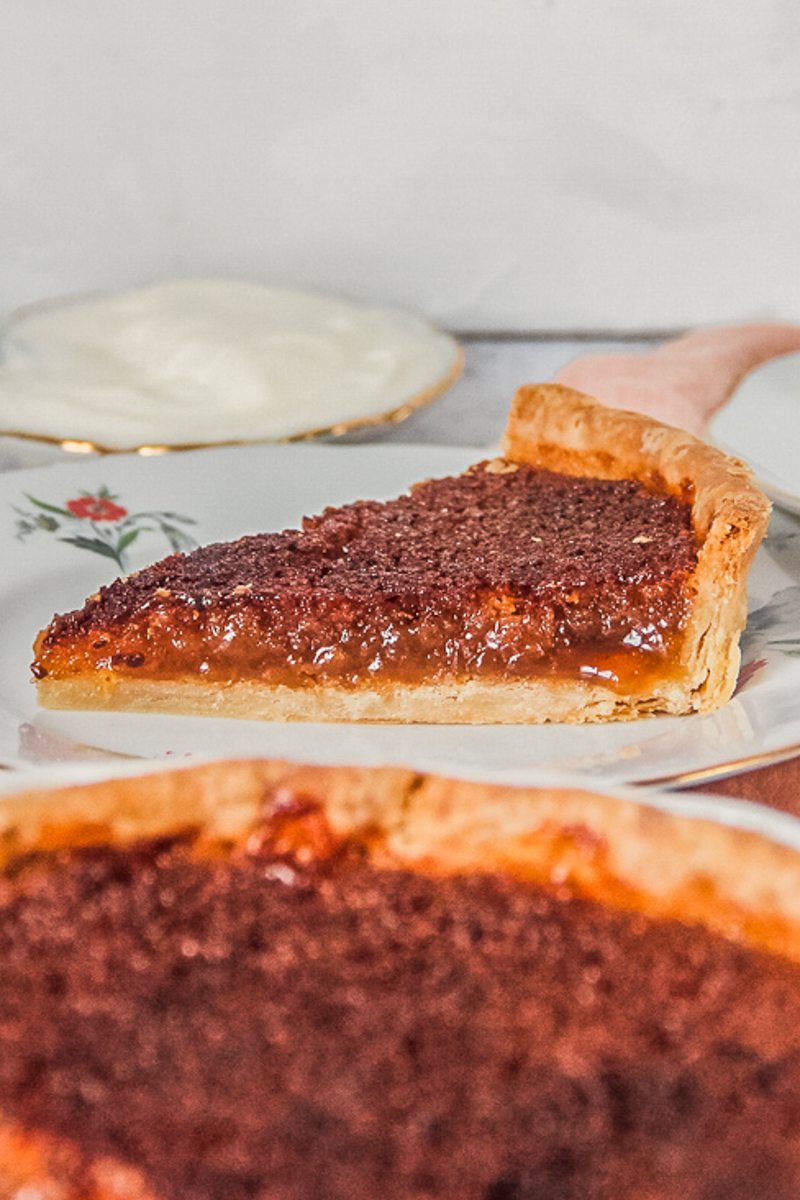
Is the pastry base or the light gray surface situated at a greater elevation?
the pastry base

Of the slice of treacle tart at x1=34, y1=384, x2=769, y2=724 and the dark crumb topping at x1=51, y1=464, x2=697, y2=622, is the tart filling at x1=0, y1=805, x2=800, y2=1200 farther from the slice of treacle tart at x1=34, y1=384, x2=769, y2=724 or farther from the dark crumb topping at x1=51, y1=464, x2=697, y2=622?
the dark crumb topping at x1=51, y1=464, x2=697, y2=622

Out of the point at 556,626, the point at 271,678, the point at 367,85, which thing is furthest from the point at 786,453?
the point at 367,85

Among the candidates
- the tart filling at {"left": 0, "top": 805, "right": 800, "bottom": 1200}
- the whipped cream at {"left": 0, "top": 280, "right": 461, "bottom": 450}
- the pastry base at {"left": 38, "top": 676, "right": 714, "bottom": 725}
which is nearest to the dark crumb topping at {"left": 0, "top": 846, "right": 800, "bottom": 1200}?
the tart filling at {"left": 0, "top": 805, "right": 800, "bottom": 1200}

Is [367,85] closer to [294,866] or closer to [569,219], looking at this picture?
[569,219]

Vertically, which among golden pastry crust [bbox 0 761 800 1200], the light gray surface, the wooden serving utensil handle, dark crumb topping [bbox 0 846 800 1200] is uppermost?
golden pastry crust [bbox 0 761 800 1200]

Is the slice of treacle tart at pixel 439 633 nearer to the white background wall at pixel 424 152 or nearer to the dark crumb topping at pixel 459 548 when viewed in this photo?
the dark crumb topping at pixel 459 548

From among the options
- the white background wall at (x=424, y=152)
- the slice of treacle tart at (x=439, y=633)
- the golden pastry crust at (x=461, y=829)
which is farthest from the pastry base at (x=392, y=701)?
the white background wall at (x=424, y=152)

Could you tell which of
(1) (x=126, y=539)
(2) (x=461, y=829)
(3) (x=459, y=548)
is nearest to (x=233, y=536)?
(1) (x=126, y=539)
